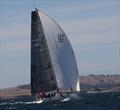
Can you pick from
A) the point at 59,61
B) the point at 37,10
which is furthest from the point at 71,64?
the point at 37,10

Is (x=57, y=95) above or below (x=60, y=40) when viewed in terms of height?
below

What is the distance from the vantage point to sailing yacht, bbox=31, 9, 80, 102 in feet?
301

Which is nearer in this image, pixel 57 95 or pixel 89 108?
pixel 89 108

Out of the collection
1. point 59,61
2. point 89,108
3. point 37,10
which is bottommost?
point 89,108

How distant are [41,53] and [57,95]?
6482 millimetres

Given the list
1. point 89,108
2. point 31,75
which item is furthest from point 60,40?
point 89,108

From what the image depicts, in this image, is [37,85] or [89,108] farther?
[37,85]

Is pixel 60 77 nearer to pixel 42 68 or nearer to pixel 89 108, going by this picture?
pixel 42 68

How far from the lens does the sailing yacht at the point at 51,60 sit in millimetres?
91688

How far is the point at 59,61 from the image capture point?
9256 cm

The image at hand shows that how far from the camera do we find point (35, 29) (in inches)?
3693

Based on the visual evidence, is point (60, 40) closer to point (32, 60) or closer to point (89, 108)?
point (32, 60)

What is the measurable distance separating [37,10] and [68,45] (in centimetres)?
684

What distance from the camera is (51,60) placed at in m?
93.3
